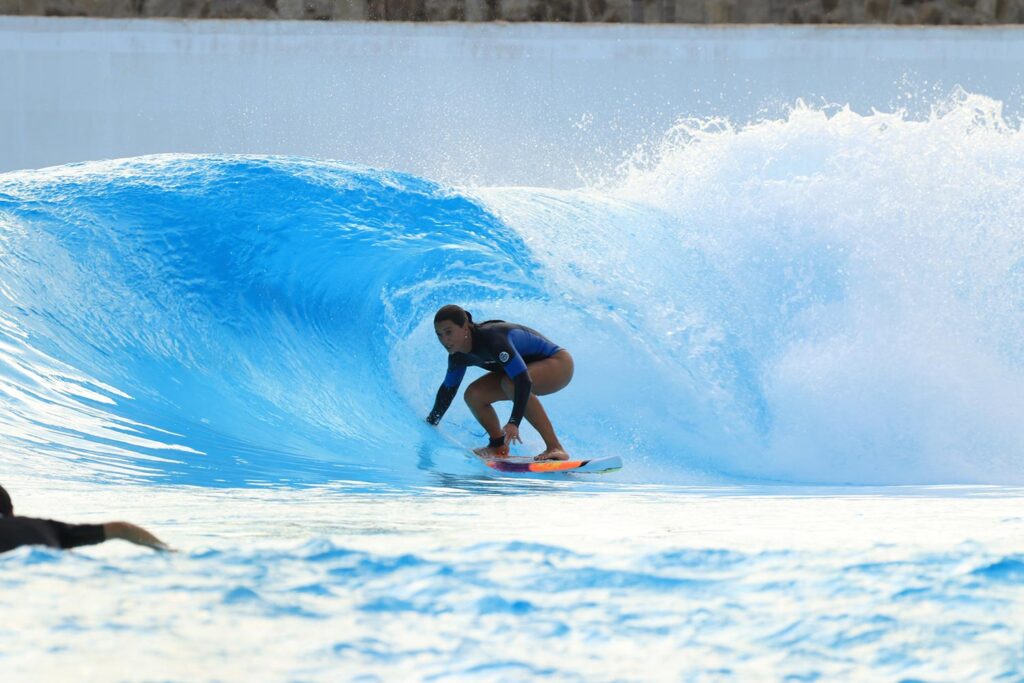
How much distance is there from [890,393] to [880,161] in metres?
1.33

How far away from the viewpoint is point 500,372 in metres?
4.09


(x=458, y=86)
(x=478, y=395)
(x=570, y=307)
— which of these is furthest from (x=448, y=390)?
(x=458, y=86)

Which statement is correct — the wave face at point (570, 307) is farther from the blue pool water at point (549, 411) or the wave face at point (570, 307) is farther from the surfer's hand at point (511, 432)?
the surfer's hand at point (511, 432)

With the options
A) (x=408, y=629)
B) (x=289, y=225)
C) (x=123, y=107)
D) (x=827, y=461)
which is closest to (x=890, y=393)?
(x=827, y=461)

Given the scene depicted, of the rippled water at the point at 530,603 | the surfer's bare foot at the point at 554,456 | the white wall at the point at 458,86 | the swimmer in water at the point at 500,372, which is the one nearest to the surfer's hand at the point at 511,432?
the swimmer in water at the point at 500,372

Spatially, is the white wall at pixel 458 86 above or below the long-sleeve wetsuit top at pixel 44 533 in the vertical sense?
above

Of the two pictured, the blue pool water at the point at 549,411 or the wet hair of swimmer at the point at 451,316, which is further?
the wet hair of swimmer at the point at 451,316

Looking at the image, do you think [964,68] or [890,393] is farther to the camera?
[964,68]

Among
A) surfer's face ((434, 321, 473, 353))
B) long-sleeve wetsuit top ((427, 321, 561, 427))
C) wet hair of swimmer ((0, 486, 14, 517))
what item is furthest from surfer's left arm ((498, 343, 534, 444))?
A: wet hair of swimmer ((0, 486, 14, 517))

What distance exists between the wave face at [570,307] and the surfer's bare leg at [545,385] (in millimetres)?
272

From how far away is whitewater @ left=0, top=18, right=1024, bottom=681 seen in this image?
2.06 meters

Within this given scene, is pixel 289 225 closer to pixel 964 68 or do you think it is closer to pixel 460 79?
pixel 460 79

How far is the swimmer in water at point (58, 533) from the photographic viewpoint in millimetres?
2256

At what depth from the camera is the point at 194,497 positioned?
330 cm
